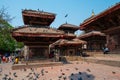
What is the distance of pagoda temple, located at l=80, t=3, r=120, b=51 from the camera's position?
292 inches

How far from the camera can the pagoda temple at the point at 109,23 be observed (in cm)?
741

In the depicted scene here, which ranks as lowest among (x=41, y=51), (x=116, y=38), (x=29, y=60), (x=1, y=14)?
(x=29, y=60)

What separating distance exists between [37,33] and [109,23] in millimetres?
8128

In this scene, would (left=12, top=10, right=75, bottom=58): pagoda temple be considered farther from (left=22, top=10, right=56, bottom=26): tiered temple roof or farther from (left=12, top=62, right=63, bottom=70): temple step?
(left=12, top=62, right=63, bottom=70): temple step

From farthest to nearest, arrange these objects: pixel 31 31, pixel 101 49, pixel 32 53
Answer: pixel 101 49, pixel 32 53, pixel 31 31

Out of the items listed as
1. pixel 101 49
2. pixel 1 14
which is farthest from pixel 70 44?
pixel 1 14

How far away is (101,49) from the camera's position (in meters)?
28.3

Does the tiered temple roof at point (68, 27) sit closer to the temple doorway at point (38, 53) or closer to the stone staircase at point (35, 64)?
the temple doorway at point (38, 53)

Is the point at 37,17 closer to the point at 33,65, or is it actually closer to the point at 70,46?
the point at 33,65

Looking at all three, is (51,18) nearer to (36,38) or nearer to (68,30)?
(36,38)

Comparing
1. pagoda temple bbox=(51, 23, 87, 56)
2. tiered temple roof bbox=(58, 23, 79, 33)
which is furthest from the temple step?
tiered temple roof bbox=(58, 23, 79, 33)

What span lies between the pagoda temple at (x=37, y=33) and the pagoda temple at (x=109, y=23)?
6488 millimetres

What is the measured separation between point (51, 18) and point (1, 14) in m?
14.3

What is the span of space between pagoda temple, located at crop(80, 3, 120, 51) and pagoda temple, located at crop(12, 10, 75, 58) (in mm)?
6488
